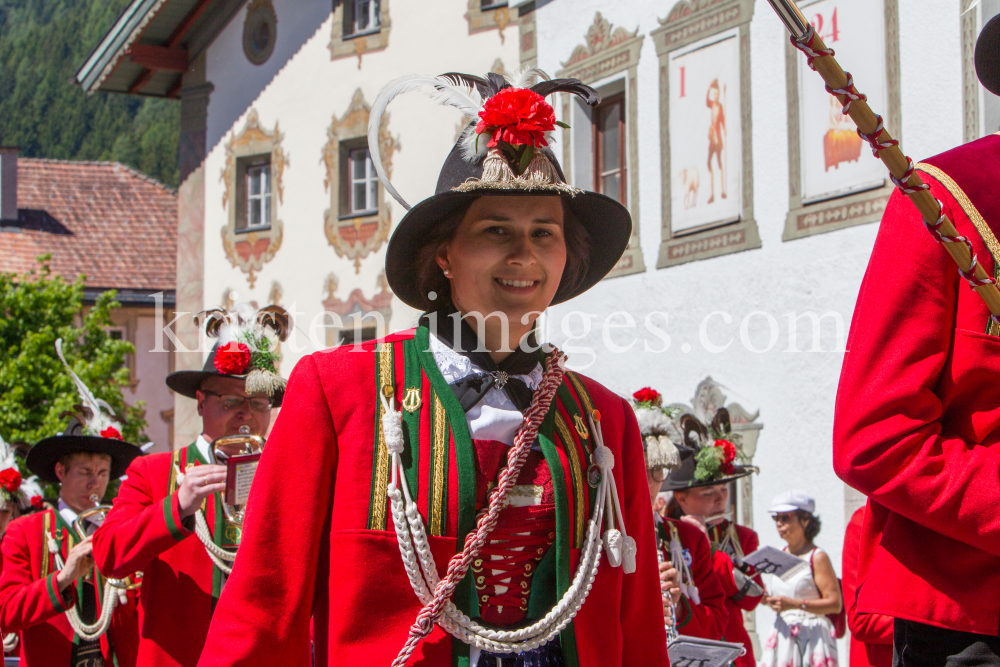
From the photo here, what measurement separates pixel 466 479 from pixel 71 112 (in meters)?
64.2


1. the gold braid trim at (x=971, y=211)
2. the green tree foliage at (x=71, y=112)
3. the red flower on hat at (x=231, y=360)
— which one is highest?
the green tree foliage at (x=71, y=112)

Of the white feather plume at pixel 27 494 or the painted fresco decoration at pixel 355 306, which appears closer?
the white feather plume at pixel 27 494

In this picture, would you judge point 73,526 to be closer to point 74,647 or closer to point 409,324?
point 74,647

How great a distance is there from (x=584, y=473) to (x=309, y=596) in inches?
26.0

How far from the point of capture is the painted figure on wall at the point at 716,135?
1123 centimetres

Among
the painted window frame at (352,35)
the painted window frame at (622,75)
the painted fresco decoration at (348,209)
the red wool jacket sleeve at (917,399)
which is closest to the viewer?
the red wool jacket sleeve at (917,399)

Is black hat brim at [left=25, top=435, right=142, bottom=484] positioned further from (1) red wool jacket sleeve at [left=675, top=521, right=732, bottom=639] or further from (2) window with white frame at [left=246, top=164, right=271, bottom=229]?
(2) window with white frame at [left=246, top=164, right=271, bottom=229]

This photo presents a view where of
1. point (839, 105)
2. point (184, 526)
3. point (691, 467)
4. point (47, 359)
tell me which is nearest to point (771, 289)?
point (839, 105)

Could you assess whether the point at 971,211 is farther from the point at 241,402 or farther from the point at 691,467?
the point at 691,467

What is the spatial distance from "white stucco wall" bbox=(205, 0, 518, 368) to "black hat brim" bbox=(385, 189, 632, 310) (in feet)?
38.5

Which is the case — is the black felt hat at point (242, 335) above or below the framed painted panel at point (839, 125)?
below

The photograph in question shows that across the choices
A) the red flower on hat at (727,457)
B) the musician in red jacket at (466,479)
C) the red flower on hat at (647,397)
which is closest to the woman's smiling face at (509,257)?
the musician in red jacket at (466,479)

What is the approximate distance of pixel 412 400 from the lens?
98.7 inches

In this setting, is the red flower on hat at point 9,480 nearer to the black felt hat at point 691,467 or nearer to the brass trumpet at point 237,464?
the brass trumpet at point 237,464
